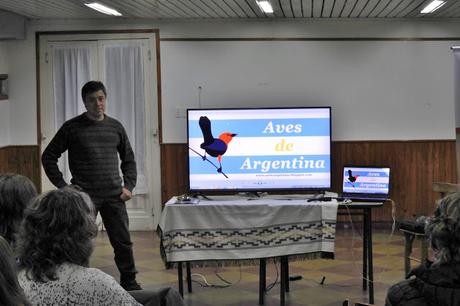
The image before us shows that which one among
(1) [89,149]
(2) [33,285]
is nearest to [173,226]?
(1) [89,149]

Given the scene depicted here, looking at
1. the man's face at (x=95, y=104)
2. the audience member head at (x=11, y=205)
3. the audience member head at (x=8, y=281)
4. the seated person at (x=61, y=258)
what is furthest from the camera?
the man's face at (x=95, y=104)

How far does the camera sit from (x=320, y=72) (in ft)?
26.3

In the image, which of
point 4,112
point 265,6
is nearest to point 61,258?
point 265,6

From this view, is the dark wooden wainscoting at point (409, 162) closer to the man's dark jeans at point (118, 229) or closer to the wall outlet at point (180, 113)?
the wall outlet at point (180, 113)

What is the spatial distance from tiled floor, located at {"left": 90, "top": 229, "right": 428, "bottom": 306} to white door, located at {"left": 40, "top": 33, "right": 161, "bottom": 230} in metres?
1.08

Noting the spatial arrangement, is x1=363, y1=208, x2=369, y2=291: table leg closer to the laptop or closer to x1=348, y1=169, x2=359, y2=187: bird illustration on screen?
the laptop

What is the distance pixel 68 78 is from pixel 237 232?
4144 millimetres

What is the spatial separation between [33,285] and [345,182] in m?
3.89

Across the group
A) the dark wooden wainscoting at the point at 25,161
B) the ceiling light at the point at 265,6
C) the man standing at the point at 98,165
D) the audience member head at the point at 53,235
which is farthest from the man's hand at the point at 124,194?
the dark wooden wainscoting at the point at 25,161

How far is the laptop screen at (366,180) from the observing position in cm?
534

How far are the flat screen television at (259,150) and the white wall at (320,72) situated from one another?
261 centimetres

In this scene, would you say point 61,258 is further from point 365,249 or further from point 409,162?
point 409,162

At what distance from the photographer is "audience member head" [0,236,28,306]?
1.42m

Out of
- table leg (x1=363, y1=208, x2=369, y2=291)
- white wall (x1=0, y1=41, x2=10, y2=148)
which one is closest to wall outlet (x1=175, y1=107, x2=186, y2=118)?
white wall (x1=0, y1=41, x2=10, y2=148)
